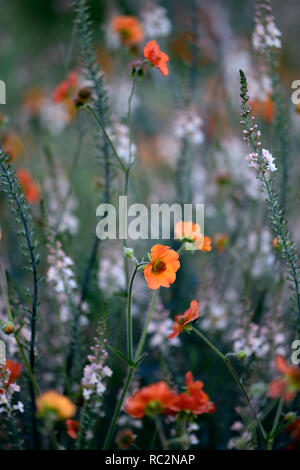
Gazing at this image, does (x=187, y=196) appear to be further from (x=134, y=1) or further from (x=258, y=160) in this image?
(x=134, y=1)

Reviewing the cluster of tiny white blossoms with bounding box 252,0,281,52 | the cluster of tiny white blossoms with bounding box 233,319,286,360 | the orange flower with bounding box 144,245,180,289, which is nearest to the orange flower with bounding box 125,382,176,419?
the orange flower with bounding box 144,245,180,289

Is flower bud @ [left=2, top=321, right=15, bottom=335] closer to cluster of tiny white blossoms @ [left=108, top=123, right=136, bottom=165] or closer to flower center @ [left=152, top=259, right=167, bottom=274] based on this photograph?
flower center @ [left=152, top=259, right=167, bottom=274]

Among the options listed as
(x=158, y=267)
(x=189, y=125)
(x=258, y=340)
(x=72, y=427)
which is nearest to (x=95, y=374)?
(x=72, y=427)

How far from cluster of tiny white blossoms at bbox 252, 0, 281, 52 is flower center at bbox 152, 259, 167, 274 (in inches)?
23.9

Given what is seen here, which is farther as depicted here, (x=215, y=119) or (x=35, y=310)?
(x=215, y=119)

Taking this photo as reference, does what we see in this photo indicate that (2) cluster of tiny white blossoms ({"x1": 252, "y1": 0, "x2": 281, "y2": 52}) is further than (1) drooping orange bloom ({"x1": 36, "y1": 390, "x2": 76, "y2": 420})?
Yes

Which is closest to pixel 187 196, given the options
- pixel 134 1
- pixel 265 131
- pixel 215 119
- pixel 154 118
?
pixel 265 131

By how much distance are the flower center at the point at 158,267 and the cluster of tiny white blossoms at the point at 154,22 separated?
1.07 metres

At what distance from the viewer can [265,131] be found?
1.64 m

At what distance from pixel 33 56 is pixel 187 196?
2.30 m

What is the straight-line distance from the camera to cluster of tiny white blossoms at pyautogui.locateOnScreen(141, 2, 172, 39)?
1565mm

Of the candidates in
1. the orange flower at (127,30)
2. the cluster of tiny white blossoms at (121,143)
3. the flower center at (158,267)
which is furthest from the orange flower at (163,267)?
the orange flower at (127,30)

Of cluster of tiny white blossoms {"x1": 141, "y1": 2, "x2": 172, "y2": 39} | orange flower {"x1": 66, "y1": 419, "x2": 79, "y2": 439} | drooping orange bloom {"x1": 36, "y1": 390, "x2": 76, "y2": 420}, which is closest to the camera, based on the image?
drooping orange bloom {"x1": 36, "y1": 390, "x2": 76, "y2": 420}
